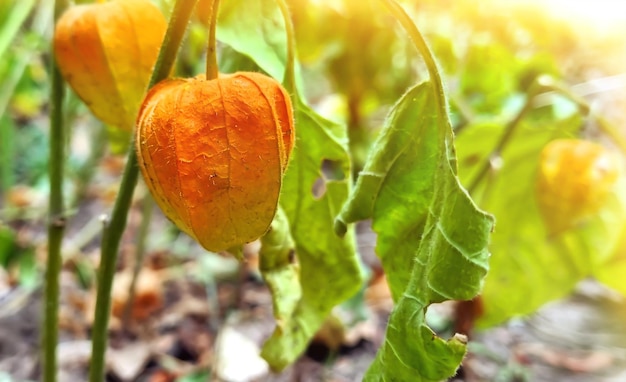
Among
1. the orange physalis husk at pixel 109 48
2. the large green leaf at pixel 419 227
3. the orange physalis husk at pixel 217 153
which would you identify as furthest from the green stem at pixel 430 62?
the orange physalis husk at pixel 109 48

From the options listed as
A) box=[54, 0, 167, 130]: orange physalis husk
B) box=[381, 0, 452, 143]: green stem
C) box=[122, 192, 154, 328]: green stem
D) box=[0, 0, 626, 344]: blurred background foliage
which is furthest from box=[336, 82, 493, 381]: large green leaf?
box=[122, 192, 154, 328]: green stem

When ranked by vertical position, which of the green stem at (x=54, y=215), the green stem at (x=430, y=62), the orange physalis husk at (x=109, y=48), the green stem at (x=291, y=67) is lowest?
the green stem at (x=54, y=215)

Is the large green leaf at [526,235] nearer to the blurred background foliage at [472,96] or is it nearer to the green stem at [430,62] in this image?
the blurred background foliage at [472,96]

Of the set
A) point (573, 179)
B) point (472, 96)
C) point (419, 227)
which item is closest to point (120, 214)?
point (419, 227)

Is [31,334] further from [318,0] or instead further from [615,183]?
[615,183]

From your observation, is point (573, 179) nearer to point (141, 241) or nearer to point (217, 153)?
point (217, 153)

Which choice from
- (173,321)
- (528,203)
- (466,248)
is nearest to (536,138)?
(528,203)
